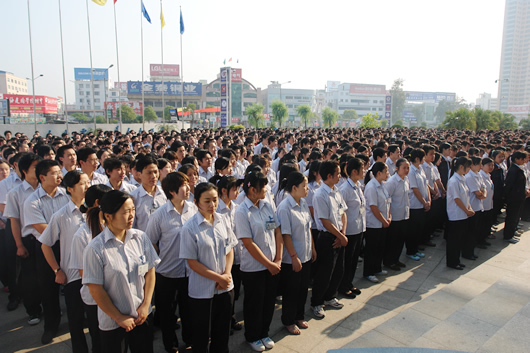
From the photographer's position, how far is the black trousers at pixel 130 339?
2.43 meters

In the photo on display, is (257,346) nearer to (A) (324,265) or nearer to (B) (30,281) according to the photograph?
(A) (324,265)

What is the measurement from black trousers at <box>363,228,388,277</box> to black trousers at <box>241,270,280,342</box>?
199 centimetres

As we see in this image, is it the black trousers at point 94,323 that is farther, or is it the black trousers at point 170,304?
the black trousers at point 170,304

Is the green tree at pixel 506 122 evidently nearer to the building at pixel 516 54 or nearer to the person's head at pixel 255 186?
the person's head at pixel 255 186

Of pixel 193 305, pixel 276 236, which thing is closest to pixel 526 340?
pixel 276 236

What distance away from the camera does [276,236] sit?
11.4 feet

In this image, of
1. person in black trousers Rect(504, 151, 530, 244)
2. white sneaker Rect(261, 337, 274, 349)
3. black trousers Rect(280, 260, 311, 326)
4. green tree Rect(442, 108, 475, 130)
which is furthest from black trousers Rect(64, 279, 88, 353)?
green tree Rect(442, 108, 475, 130)

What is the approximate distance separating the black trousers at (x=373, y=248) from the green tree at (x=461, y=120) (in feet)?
83.4

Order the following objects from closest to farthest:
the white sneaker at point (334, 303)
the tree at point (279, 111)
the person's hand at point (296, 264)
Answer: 1. the person's hand at point (296, 264)
2. the white sneaker at point (334, 303)
3. the tree at point (279, 111)

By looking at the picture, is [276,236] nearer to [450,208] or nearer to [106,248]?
[106,248]

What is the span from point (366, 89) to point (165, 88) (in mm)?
48805

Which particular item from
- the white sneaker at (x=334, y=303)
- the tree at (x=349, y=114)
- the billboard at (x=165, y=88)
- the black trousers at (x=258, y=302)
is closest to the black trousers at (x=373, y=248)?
the white sneaker at (x=334, y=303)

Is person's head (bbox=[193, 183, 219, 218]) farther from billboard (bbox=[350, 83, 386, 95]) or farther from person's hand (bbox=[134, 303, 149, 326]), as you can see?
billboard (bbox=[350, 83, 386, 95])

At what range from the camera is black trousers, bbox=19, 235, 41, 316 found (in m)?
3.93
